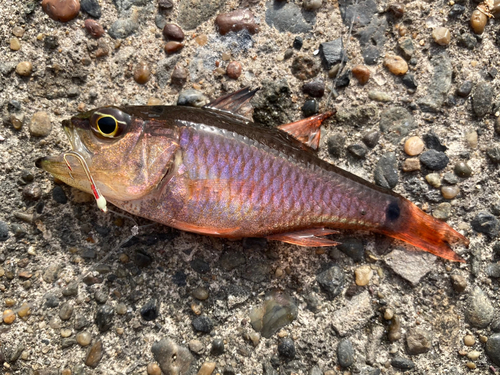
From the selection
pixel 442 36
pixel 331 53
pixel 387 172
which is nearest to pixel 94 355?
pixel 387 172

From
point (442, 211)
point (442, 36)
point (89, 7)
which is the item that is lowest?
point (442, 211)

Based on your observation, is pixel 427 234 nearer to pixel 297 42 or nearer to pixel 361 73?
pixel 361 73

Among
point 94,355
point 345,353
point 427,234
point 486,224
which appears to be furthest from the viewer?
point 486,224

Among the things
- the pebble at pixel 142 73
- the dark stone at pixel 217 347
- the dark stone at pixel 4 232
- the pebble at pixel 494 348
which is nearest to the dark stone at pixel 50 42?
the pebble at pixel 142 73

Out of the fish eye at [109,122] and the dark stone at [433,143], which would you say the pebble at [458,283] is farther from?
the fish eye at [109,122]

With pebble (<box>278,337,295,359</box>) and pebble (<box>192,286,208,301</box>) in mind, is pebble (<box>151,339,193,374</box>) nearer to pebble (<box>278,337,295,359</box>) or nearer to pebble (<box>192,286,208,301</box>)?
pebble (<box>192,286,208,301</box>)

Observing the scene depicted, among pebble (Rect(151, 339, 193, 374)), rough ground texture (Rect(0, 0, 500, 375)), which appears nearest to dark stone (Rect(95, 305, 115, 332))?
rough ground texture (Rect(0, 0, 500, 375))
